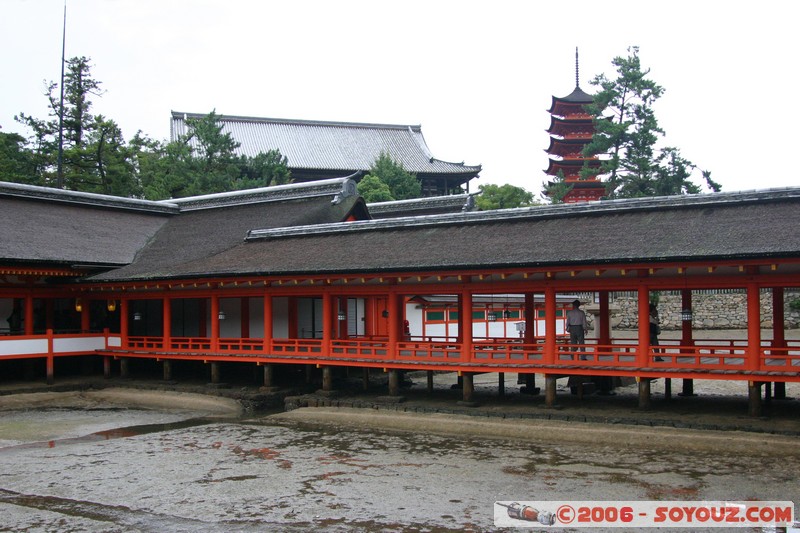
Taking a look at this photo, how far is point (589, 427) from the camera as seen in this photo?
18.2m

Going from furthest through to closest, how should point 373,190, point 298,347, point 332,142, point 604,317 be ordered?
1. point 332,142
2. point 373,190
3. point 298,347
4. point 604,317

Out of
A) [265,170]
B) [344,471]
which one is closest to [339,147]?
[265,170]

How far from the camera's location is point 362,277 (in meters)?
22.2

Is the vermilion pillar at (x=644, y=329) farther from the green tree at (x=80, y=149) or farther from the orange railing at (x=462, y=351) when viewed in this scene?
the green tree at (x=80, y=149)

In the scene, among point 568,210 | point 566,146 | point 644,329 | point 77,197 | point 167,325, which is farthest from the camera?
point 566,146

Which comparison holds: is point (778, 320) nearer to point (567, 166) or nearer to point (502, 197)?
point (502, 197)

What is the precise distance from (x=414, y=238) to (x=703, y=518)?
1345 centimetres

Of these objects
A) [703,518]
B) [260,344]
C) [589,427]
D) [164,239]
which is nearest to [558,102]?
[164,239]

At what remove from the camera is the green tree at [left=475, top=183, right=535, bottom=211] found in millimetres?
56938

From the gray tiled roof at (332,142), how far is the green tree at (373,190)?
1070 cm

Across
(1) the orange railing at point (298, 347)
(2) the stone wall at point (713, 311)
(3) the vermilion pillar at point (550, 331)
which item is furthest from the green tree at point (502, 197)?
(3) the vermilion pillar at point (550, 331)

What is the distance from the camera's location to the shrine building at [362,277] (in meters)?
18.1

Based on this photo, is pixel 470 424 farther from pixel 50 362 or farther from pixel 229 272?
pixel 50 362

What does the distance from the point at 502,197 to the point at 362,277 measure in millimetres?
37193
